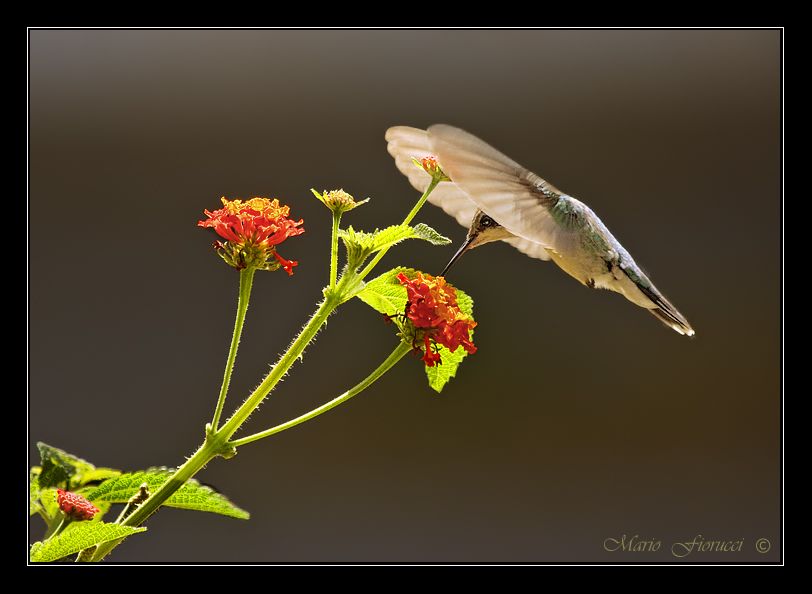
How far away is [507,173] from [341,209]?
0.26 metres

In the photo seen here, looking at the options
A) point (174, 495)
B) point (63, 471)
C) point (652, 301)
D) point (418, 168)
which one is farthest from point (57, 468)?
point (652, 301)

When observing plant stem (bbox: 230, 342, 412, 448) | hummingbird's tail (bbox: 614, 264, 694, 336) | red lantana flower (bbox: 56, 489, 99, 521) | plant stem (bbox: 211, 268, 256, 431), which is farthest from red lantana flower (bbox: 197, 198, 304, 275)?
hummingbird's tail (bbox: 614, 264, 694, 336)

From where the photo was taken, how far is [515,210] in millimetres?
902

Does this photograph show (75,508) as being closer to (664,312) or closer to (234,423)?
(234,423)


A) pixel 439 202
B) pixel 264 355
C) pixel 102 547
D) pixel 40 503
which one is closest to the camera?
pixel 102 547

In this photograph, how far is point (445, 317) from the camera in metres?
0.67

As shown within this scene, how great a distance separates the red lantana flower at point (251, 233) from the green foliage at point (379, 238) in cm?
5

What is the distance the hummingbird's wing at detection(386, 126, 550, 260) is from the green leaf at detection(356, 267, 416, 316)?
0.14 meters

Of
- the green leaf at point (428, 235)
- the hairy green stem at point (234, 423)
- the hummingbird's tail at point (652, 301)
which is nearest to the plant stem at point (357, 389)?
the hairy green stem at point (234, 423)

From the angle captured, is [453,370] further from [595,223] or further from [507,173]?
[595,223]

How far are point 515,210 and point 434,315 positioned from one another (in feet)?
0.93

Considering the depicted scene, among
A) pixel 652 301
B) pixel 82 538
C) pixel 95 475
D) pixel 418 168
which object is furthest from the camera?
pixel 652 301
